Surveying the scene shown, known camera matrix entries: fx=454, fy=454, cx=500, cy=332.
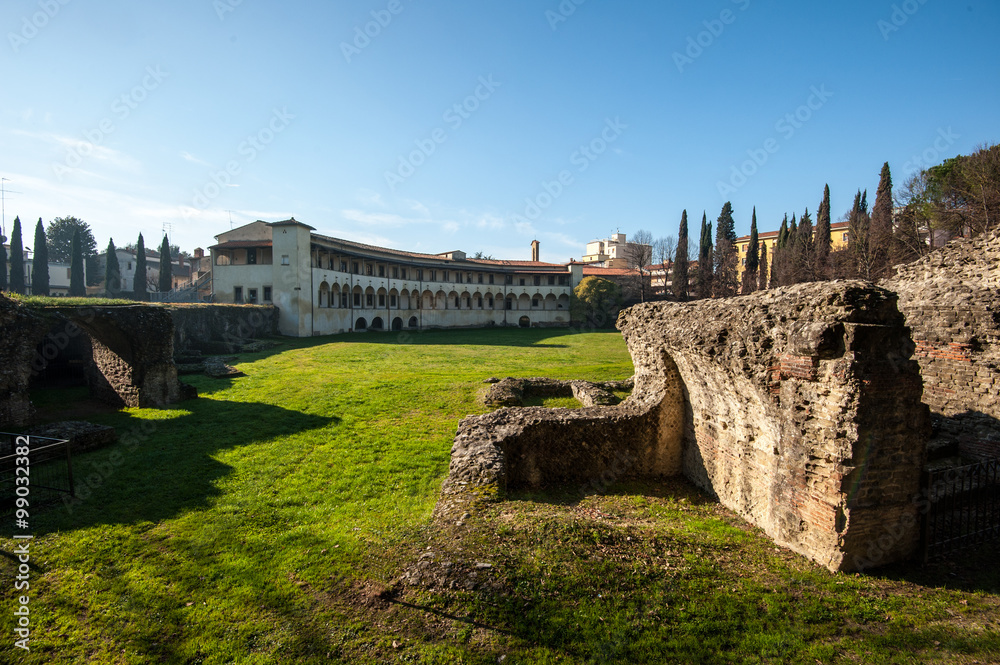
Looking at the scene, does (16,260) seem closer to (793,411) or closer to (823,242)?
(793,411)

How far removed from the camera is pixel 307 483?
895 cm

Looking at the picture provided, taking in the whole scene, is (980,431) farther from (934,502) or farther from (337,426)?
(337,426)

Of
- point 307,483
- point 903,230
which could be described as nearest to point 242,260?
point 307,483

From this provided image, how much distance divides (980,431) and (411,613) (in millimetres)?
10929

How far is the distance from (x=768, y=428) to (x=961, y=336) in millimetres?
6153

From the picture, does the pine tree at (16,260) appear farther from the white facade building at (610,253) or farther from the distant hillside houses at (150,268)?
the white facade building at (610,253)

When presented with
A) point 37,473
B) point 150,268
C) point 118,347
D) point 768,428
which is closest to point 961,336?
point 768,428

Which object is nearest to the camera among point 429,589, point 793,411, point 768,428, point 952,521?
point 429,589

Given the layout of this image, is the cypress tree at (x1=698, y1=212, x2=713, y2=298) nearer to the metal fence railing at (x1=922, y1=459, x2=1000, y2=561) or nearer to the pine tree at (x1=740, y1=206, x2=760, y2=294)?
the pine tree at (x1=740, y1=206, x2=760, y2=294)

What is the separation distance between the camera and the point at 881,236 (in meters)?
36.8

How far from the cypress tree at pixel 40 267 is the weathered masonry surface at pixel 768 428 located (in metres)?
62.2

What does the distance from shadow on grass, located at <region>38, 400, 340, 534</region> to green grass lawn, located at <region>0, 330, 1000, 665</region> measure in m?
0.07

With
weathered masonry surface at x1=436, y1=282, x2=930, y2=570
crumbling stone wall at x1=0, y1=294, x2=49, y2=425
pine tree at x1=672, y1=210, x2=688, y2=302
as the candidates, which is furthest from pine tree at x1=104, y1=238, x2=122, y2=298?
pine tree at x1=672, y1=210, x2=688, y2=302

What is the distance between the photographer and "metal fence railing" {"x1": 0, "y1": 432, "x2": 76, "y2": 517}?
304 inches
